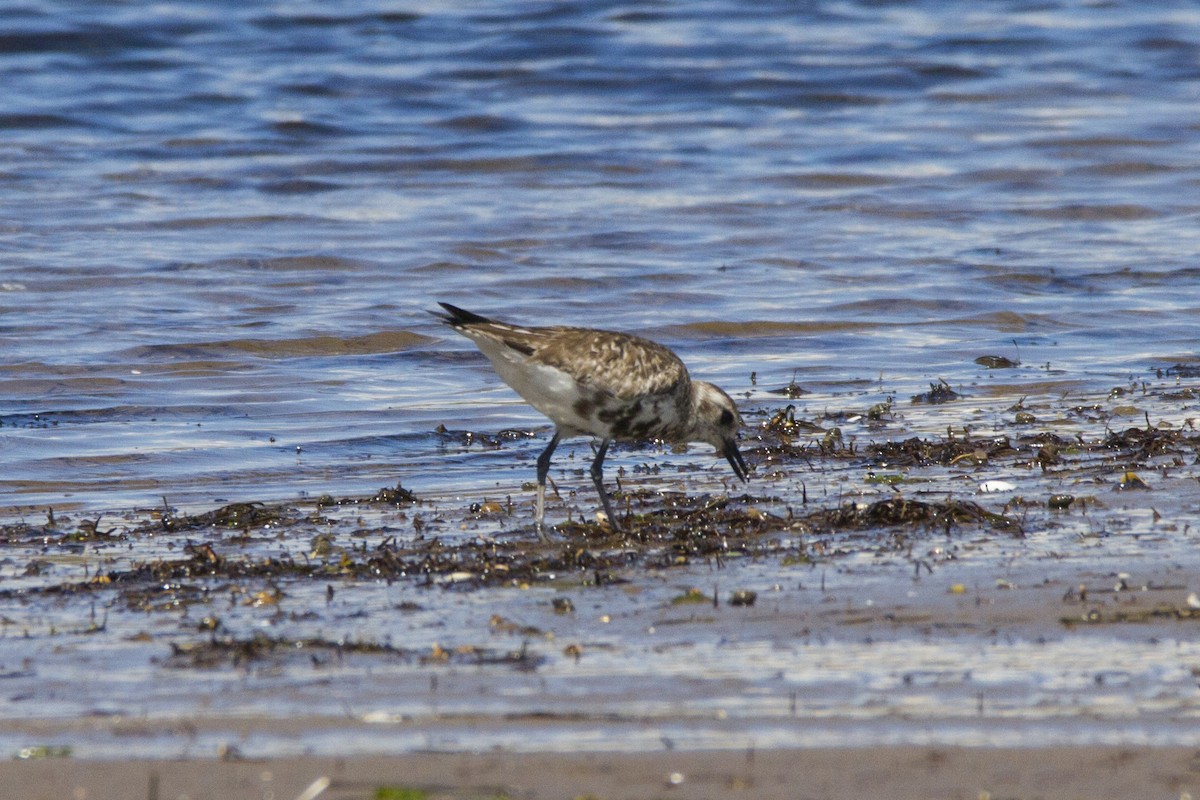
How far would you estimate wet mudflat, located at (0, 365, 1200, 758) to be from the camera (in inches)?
186

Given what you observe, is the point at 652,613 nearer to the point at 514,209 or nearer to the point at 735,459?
the point at 735,459

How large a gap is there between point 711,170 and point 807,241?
386 centimetres

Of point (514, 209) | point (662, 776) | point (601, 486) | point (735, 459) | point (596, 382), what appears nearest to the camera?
point (662, 776)

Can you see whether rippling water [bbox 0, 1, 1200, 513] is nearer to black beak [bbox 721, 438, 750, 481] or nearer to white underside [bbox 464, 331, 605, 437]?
white underside [bbox 464, 331, 605, 437]

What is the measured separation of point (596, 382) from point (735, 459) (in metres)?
1.01

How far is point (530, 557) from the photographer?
22.2 ft

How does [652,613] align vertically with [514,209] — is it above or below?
below

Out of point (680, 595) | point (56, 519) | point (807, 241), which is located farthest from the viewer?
point (807, 241)

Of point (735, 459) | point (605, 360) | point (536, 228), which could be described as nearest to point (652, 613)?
point (605, 360)

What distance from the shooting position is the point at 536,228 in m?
17.1

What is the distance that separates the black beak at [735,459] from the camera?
26.8ft

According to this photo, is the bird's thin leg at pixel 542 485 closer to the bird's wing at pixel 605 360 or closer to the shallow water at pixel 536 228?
the bird's wing at pixel 605 360

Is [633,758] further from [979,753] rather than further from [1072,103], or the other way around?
[1072,103]

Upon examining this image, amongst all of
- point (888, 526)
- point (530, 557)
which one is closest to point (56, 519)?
point (530, 557)
